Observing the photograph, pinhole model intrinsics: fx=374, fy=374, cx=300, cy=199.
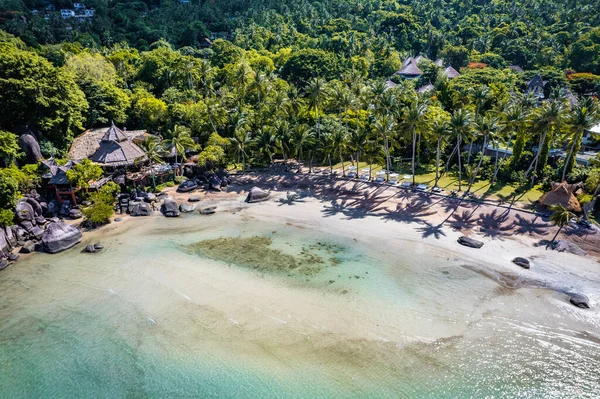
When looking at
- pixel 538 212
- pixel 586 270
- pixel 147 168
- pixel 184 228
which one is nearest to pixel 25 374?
pixel 184 228

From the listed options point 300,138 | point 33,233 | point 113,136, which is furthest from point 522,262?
point 113,136

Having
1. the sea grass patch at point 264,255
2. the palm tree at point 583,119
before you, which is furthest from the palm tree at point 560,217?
the sea grass patch at point 264,255

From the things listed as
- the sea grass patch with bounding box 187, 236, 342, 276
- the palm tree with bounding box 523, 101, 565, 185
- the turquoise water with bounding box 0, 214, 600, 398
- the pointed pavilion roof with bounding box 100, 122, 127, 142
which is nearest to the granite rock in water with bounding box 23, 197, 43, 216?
the turquoise water with bounding box 0, 214, 600, 398

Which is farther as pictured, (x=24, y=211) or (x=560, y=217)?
(x=24, y=211)

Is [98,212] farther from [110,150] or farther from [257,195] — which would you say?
[257,195]

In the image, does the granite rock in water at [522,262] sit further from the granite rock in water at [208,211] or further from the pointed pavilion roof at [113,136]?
the pointed pavilion roof at [113,136]

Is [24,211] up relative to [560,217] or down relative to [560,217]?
up
